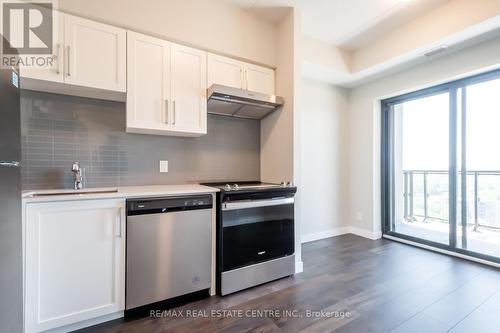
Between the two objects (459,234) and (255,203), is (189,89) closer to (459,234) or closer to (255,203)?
(255,203)

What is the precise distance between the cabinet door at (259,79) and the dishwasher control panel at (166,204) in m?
1.36

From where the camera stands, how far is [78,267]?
159cm

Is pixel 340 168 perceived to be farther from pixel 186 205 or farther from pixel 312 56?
pixel 186 205

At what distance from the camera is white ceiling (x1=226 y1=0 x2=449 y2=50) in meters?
2.46

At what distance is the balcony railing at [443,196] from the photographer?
2.99 m

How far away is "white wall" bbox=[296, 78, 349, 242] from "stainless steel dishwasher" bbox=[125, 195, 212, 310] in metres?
1.88

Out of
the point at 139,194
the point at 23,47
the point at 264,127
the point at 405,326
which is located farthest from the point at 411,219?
the point at 23,47

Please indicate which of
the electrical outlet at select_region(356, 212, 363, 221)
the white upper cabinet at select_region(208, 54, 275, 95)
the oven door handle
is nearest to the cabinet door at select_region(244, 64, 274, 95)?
the white upper cabinet at select_region(208, 54, 275, 95)

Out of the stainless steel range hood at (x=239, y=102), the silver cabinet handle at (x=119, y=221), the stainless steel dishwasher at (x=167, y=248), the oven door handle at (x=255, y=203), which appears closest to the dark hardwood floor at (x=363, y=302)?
the stainless steel dishwasher at (x=167, y=248)

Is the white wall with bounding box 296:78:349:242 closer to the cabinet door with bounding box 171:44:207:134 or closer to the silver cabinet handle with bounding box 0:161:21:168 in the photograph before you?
the cabinet door with bounding box 171:44:207:134

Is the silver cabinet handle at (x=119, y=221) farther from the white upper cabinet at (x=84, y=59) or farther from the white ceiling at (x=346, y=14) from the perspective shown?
the white ceiling at (x=346, y=14)

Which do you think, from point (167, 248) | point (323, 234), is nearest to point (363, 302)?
point (167, 248)

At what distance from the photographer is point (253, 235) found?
88.1 inches

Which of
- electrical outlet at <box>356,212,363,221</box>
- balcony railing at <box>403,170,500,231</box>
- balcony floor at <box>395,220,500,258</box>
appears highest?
A: balcony railing at <box>403,170,500,231</box>
